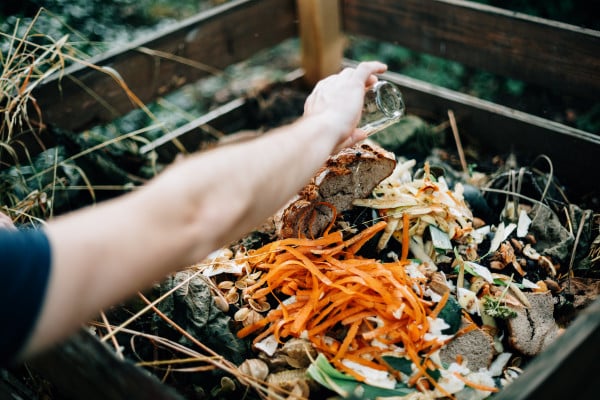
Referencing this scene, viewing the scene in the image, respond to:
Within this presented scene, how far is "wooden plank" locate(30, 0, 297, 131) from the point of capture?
3234mm

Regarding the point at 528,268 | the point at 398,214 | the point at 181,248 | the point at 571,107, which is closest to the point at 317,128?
the point at 181,248

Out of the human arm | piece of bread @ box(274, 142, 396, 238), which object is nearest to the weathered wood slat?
the human arm

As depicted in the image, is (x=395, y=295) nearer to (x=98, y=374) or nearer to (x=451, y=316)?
(x=451, y=316)

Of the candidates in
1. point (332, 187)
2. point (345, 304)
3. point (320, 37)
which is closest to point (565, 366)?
point (345, 304)

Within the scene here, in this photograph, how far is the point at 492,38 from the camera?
136 inches

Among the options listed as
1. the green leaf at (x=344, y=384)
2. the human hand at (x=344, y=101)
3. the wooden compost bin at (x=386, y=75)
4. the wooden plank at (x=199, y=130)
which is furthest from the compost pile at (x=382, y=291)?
the wooden plank at (x=199, y=130)

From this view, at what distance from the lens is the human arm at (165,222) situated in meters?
1.09

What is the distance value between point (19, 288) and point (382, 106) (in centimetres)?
167

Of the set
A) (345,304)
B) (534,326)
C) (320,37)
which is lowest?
(534,326)

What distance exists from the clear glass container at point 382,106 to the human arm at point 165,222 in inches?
30.2

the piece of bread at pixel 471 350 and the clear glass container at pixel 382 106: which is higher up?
the clear glass container at pixel 382 106

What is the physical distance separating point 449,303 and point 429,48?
234cm

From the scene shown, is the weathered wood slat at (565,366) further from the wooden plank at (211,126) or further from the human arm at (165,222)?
the wooden plank at (211,126)

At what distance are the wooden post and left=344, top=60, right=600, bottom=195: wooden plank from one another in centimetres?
53
